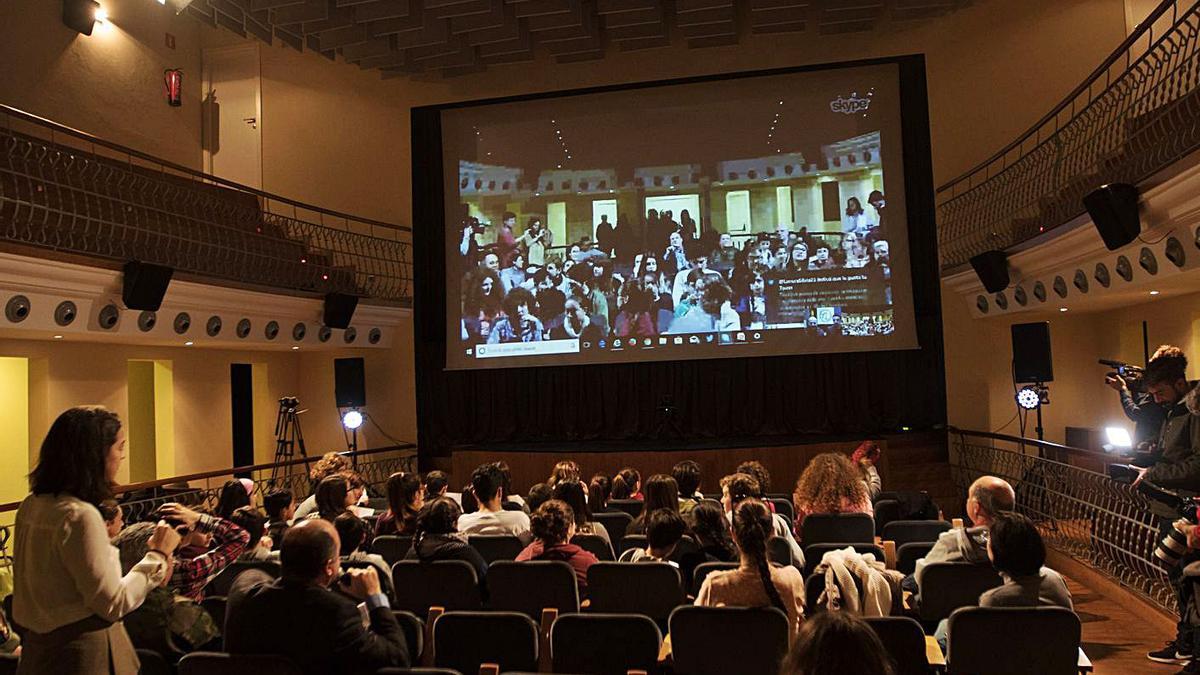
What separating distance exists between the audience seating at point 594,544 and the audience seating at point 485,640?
1347mm

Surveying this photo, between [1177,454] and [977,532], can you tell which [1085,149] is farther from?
[977,532]

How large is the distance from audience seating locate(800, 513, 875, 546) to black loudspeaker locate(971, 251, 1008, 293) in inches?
→ 211

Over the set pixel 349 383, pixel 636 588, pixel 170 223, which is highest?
pixel 170 223

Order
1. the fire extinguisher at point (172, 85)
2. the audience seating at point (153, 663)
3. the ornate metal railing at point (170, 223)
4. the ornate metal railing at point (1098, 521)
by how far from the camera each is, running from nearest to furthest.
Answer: the audience seating at point (153, 663) → the ornate metal railing at point (1098, 521) → the ornate metal railing at point (170, 223) → the fire extinguisher at point (172, 85)

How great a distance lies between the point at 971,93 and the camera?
11.8 meters

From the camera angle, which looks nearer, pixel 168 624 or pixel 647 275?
pixel 168 624

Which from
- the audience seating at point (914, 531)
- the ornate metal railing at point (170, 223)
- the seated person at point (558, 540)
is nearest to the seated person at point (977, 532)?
the audience seating at point (914, 531)

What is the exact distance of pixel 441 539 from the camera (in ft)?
14.1

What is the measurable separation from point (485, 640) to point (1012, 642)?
1891 mm

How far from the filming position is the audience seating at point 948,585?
3789 mm

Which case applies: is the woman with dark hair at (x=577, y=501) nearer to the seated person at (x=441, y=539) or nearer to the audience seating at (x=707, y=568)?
the seated person at (x=441, y=539)

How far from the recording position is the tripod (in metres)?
12.0

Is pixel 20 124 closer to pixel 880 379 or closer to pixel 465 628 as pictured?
pixel 465 628

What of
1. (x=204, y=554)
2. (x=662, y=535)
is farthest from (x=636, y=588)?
(x=204, y=554)
